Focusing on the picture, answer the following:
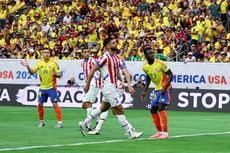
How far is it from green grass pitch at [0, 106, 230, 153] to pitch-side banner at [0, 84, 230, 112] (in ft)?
9.64

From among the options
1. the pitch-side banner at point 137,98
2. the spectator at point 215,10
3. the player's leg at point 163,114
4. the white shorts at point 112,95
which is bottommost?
the pitch-side banner at point 137,98

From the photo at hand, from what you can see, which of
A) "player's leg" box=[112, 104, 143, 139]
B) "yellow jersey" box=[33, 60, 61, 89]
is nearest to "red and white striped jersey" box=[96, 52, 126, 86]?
"player's leg" box=[112, 104, 143, 139]

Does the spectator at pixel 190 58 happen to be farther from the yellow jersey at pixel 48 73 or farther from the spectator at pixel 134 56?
the yellow jersey at pixel 48 73

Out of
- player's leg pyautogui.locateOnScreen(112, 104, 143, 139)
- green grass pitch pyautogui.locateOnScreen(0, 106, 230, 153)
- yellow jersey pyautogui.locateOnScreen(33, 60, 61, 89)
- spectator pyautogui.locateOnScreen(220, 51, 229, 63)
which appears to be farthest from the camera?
spectator pyautogui.locateOnScreen(220, 51, 229, 63)

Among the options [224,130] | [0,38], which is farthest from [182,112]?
[0,38]

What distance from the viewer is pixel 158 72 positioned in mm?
19453

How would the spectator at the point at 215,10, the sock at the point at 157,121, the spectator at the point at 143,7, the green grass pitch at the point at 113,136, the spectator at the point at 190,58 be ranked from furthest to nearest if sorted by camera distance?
the spectator at the point at 143,7 → the spectator at the point at 215,10 → the spectator at the point at 190,58 → the sock at the point at 157,121 → the green grass pitch at the point at 113,136

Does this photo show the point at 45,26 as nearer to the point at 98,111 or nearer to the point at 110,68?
the point at 98,111

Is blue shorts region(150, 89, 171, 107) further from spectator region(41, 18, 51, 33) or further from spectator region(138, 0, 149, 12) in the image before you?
spectator region(41, 18, 51, 33)

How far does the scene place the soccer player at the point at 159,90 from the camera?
19188 mm

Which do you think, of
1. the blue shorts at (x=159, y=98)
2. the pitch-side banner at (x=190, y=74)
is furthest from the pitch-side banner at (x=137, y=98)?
the blue shorts at (x=159, y=98)

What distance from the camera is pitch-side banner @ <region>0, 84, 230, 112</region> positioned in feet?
105

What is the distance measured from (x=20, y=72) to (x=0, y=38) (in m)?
6.34

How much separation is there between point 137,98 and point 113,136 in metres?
14.2
